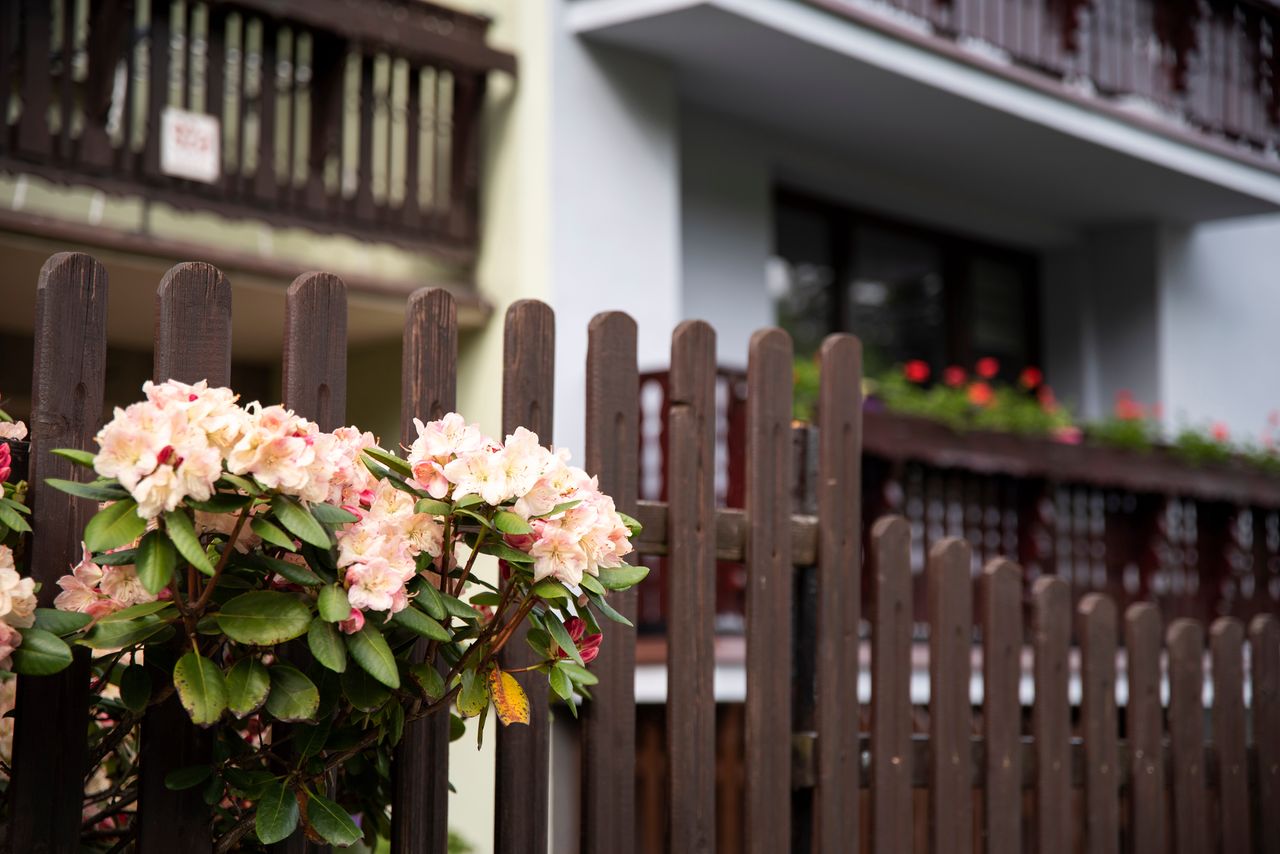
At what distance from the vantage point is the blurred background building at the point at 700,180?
25.1ft

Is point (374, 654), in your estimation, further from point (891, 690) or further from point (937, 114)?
point (937, 114)

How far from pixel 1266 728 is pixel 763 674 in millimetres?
2281

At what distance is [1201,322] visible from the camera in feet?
41.7

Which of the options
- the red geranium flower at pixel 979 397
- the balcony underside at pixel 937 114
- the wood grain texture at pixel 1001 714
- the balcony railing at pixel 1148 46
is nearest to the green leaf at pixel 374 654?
the wood grain texture at pixel 1001 714

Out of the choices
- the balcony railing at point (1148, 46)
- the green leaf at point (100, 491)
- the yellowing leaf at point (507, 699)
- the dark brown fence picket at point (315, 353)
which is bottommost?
the yellowing leaf at point (507, 699)

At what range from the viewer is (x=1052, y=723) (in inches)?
166

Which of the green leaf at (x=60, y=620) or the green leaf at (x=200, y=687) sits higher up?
the green leaf at (x=60, y=620)

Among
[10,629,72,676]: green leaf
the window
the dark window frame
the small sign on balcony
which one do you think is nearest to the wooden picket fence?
[10,629,72,676]: green leaf

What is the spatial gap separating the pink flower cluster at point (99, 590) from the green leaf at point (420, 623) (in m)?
0.36

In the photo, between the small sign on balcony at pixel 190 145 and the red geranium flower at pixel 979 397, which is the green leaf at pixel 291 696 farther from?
the red geranium flower at pixel 979 397

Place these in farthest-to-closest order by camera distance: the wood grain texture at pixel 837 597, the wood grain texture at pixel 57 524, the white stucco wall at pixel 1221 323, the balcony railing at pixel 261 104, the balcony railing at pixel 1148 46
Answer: the white stucco wall at pixel 1221 323 < the balcony railing at pixel 1148 46 < the balcony railing at pixel 261 104 < the wood grain texture at pixel 837 597 < the wood grain texture at pixel 57 524

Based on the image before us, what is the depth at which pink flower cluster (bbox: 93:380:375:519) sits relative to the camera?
77.1 inches

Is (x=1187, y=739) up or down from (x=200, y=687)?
down

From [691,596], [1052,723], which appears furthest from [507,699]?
[1052,723]
